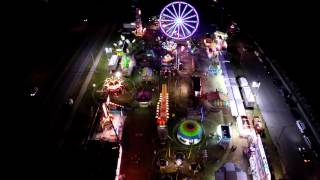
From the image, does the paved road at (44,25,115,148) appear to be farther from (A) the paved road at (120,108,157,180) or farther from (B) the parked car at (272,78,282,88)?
(B) the parked car at (272,78,282,88)

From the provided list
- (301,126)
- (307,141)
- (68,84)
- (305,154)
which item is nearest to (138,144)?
(68,84)

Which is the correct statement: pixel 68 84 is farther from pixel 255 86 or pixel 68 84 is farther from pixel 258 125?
pixel 255 86

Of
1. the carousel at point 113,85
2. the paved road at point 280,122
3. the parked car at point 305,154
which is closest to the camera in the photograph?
the paved road at point 280,122

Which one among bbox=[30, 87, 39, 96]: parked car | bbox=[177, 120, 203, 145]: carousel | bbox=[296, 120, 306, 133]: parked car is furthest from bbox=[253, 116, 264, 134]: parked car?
bbox=[30, 87, 39, 96]: parked car

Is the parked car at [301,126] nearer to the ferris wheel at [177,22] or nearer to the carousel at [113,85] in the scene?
the ferris wheel at [177,22]

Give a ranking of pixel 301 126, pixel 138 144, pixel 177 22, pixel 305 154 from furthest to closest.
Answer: pixel 177 22 < pixel 301 126 < pixel 138 144 < pixel 305 154

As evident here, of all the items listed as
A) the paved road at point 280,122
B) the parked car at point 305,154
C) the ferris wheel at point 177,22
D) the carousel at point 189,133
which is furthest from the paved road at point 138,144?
the parked car at point 305,154

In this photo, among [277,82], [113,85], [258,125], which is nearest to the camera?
[258,125]
